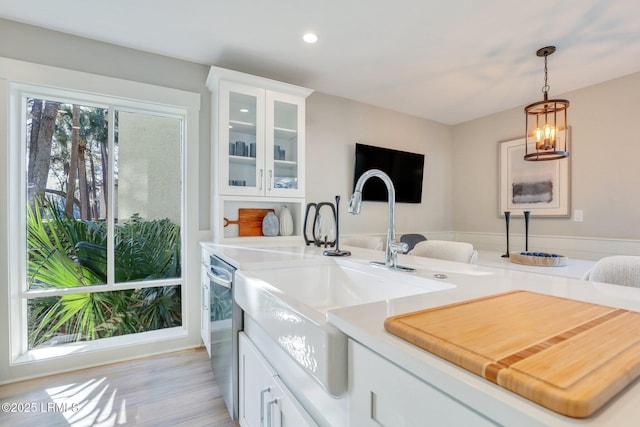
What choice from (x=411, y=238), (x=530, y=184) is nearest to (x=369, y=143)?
(x=411, y=238)

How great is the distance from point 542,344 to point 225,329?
4.86 ft

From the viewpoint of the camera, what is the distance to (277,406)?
991 millimetres

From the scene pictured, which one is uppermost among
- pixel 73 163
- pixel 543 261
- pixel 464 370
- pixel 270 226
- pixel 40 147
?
pixel 40 147

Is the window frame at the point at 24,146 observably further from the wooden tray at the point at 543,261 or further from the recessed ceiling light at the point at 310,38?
the wooden tray at the point at 543,261

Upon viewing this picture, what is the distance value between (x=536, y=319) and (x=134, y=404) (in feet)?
7.17

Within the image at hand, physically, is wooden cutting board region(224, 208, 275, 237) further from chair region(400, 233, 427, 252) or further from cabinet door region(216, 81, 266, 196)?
chair region(400, 233, 427, 252)

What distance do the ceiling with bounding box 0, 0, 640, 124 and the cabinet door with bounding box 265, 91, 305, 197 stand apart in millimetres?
348

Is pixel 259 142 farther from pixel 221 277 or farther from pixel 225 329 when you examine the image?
pixel 225 329

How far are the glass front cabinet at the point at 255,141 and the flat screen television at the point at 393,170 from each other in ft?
3.20

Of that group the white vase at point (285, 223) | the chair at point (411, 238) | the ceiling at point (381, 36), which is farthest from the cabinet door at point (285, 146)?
the chair at point (411, 238)

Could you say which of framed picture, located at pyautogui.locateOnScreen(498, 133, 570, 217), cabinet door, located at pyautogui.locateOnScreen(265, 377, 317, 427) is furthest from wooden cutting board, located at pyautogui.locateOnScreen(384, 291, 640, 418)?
framed picture, located at pyautogui.locateOnScreen(498, 133, 570, 217)

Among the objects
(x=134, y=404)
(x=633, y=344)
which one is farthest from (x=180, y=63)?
(x=633, y=344)

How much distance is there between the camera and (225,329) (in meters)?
1.62

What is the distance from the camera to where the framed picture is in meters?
3.26
